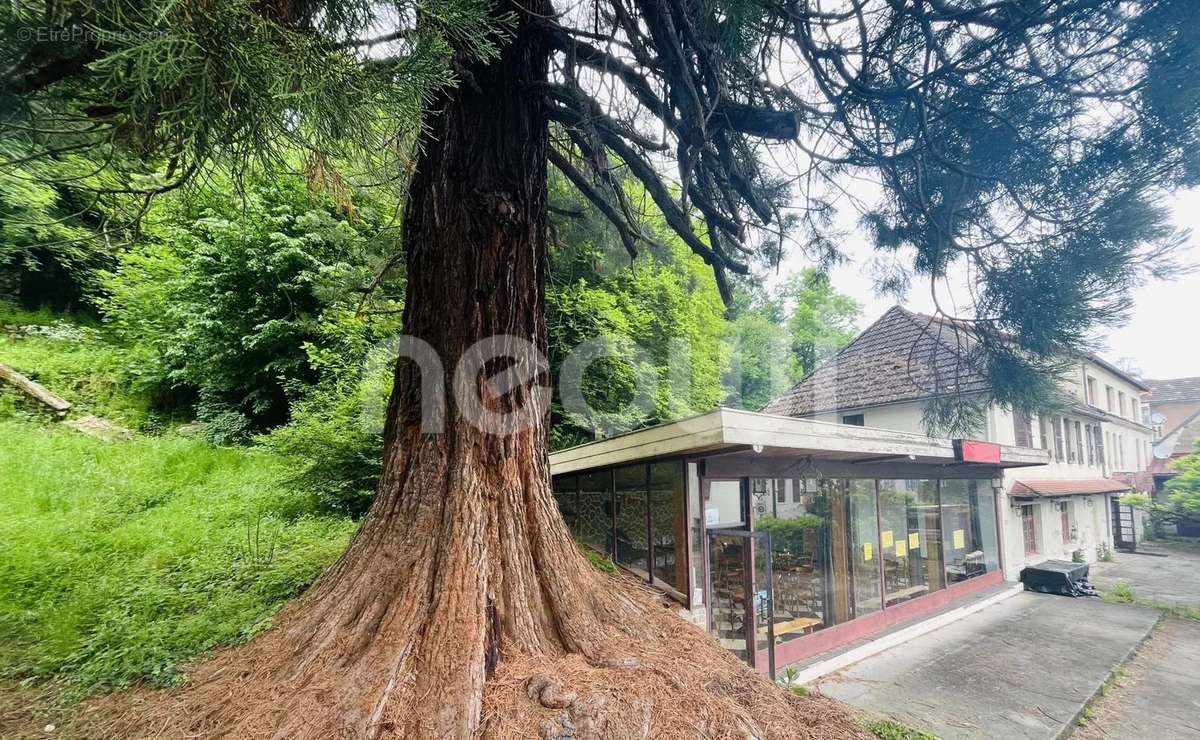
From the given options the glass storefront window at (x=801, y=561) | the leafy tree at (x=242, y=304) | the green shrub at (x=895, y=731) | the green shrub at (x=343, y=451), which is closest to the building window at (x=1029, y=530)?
the glass storefront window at (x=801, y=561)

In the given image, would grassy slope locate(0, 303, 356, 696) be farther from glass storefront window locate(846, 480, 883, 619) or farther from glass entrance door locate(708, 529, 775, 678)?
glass storefront window locate(846, 480, 883, 619)

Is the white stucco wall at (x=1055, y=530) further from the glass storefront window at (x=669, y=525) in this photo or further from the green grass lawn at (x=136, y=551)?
the green grass lawn at (x=136, y=551)

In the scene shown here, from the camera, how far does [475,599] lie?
8.78ft

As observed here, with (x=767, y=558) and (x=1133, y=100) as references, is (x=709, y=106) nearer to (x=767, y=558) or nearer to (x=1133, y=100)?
(x=1133, y=100)

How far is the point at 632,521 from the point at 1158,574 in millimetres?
18202

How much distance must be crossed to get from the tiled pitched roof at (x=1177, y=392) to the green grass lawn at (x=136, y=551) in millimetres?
47298

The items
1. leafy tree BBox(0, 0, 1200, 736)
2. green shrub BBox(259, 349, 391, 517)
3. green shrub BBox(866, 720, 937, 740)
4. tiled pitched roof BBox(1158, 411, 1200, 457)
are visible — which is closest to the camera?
leafy tree BBox(0, 0, 1200, 736)

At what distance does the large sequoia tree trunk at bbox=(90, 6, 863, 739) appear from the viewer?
232cm

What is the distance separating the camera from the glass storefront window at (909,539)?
794 cm

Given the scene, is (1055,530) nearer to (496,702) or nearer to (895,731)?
(895,731)

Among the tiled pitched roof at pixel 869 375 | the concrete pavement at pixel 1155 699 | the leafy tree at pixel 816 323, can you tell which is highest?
the leafy tree at pixel 816 323

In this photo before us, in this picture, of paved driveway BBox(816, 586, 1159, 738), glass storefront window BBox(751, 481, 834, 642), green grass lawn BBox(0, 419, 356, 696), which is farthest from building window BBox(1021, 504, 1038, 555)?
green grass lawn BBox(0, 419, 356, 696)

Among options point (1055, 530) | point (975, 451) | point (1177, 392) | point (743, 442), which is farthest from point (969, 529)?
point (1177, 392)

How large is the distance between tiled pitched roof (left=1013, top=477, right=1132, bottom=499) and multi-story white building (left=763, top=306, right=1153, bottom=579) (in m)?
0.03
